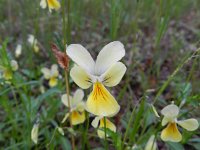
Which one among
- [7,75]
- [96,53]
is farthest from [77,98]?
[96,53]

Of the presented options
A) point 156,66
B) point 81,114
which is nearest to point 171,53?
point 156,66

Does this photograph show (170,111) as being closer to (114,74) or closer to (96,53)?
(114,74)

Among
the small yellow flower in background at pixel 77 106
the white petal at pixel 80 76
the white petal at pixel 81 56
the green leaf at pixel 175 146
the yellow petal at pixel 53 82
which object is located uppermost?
the white petal at pixel 81 56

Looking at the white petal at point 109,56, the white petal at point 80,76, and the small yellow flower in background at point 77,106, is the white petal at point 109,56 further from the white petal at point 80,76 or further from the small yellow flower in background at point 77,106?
the small yellow flower in background at point 77,106

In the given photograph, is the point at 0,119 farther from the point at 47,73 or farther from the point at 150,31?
the point at 150,31

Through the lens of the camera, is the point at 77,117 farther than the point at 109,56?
Yes

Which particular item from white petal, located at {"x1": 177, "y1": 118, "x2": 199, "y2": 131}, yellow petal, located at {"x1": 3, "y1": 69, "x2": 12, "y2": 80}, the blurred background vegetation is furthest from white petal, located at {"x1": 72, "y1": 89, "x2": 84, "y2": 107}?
white petal, located at {"x1": 177, "y1": 118, "x2": 199, "y2": 131}

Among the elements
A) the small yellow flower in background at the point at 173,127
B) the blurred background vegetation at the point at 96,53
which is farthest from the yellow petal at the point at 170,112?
the blurred background vegetation at the point at 96,53

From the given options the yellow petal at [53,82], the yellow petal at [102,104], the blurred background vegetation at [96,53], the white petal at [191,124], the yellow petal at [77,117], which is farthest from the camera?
the yellow petal at [53,82]
